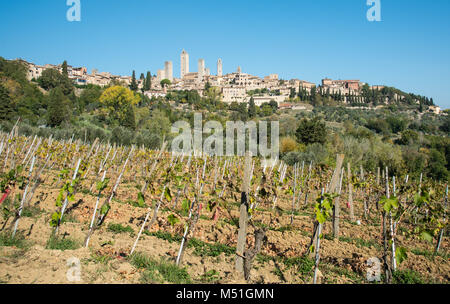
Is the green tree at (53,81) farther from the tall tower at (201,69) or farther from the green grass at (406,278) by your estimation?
the green grass at (406,278)

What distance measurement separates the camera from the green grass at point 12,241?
4.03 m

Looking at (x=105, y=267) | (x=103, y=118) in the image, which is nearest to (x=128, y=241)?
(x=105, y=267)

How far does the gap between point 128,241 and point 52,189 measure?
15.1ft

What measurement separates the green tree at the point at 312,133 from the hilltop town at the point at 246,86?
44280 mm

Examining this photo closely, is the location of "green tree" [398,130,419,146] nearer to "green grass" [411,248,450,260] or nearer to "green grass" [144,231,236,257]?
"green grass" [411,248,450,260]

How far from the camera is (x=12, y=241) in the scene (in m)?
4.15

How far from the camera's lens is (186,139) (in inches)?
1163

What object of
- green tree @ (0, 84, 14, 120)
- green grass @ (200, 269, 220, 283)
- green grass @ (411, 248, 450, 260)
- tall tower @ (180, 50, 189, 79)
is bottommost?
green grass @ (411, 248, 450, 260)

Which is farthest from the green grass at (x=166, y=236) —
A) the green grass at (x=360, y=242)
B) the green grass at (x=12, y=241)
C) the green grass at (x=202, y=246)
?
the green grass at (x=360, y=242)

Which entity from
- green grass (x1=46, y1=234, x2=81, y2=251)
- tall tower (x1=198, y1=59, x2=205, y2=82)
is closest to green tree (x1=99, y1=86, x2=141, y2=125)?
green grass (x1=46, y1=234, x2=81, y2=251)

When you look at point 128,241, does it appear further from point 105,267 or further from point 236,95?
point 236,95

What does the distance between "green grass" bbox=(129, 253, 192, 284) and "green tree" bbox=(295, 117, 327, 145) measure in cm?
2371

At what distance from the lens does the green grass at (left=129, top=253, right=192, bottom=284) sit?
343 cm
